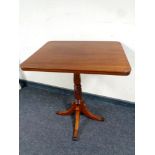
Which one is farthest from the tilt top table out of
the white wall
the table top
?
the white wall

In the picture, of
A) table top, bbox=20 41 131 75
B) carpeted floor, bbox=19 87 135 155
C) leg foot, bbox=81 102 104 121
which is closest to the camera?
table top, bbox=20 41 131 75

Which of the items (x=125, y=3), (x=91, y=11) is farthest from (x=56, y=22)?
(x=125, y=3)

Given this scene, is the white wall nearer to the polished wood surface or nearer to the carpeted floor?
the carpeted floor

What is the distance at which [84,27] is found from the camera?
2.00 m

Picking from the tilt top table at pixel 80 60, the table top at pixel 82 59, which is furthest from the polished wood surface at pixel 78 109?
the table top at pixel 82 59

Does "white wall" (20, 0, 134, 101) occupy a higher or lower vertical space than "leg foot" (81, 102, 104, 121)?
higher

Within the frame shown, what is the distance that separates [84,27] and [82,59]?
658 mm

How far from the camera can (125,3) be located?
1740mm

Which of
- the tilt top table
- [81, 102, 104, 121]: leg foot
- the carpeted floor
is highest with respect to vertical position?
the tilt top table

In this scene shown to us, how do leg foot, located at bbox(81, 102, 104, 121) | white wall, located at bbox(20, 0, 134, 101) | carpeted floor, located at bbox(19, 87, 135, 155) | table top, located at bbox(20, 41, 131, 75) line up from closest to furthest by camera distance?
table top, located at bbox(20, 41, 131, 75)
carpeted floor, located at bbox(19, 87, 135, 155)
white wall, located at bbox(20, 0, 134, 101)
leg foot, located at bbox(81, 102, 104, 121)

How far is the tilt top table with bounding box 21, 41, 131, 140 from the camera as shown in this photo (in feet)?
4.24

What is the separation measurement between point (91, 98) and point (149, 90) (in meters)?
0.90

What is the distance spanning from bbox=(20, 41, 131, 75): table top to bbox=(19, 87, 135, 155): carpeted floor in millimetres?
696

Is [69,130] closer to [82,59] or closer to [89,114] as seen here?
[89,114]
